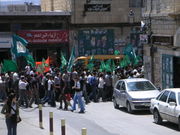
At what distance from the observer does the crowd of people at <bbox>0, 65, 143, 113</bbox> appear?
23.6 metres

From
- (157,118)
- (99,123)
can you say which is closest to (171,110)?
(157,118)

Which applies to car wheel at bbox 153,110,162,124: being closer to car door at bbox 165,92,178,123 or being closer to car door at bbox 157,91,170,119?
car door at bbox 157,91,170,119

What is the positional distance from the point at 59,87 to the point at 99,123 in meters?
6.38

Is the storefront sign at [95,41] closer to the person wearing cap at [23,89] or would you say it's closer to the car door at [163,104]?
the person wearing cap at [23,89]

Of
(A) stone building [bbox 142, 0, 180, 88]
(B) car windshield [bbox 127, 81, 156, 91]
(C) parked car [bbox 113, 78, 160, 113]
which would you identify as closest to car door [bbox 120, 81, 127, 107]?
(C) parked car [bbox 113, 78, 160, 113]

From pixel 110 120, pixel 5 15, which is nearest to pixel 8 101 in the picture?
pixel 110 120

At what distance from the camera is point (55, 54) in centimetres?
4391

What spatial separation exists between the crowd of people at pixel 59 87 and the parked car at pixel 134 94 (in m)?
1.83

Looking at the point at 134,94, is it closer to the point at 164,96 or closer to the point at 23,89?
the point at 164,96

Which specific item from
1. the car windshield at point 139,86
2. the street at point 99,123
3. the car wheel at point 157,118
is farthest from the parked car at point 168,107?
the car windshield at point 139,86

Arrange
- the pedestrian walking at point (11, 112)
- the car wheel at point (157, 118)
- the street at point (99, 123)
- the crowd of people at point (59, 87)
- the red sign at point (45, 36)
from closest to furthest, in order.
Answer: the pedestrian walking at point (11, 112), the street at point (99, 123), the car wheel at point (157, 118), the crowd of people at point (59, 87), the red sign at point (45, 36)

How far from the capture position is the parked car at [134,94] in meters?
21.4

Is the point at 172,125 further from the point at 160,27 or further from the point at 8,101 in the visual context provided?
the point at 160,27

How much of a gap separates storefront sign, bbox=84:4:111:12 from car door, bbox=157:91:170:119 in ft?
86.5
